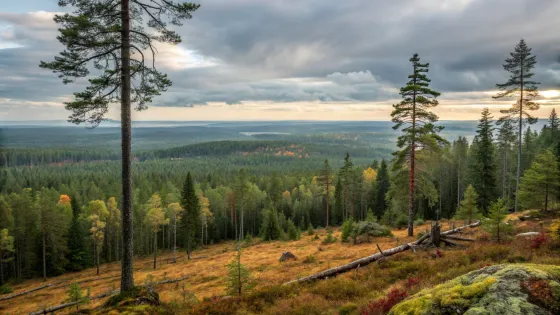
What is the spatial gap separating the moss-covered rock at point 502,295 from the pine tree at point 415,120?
1923cm

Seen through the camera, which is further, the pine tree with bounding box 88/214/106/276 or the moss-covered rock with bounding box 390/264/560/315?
the pine tree with bounding box 88/214/106/276

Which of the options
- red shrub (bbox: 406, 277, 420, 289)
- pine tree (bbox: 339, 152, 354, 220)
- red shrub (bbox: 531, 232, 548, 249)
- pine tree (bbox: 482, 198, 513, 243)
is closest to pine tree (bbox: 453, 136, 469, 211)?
pine tree (bbox: 339, 152, 354, 220)

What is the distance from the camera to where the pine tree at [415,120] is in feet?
73.9

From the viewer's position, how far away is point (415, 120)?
23.2 metres

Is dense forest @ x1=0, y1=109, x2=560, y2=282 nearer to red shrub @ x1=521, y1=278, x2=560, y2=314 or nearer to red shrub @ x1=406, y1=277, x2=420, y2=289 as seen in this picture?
red shrub @ x1=406, y1=277, x2=420, y2=289

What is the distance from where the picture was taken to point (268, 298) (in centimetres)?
1125

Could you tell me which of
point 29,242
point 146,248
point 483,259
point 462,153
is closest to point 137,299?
point 483,259

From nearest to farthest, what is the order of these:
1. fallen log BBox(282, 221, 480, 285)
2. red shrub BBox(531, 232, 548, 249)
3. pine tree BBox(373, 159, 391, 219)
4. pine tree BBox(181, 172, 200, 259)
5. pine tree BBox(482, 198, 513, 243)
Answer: red shrub BBox(531, 232, 548, 249) < fallen log BBox(282, 221, 480, 285) < pine tree BBox(482, 198, 513, 243) < pine tree BBox(181, 172, 200, 259) < pine tree BBox(373, 159, 391, 219)

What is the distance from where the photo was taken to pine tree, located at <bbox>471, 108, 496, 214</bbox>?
124 feet

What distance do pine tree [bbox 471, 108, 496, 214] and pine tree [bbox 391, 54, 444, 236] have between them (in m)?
19.8

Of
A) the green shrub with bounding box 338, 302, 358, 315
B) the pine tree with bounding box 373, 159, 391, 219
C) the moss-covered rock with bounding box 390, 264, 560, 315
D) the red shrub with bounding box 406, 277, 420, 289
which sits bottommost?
the pine tree with bounding box 373, 159, 391, 219

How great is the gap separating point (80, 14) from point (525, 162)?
66504 millimetres

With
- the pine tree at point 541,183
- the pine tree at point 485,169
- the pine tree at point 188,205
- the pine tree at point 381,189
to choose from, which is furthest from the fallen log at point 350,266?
the pine tree at point 381,189

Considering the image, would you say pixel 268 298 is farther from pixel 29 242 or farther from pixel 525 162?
pixel 525 162
